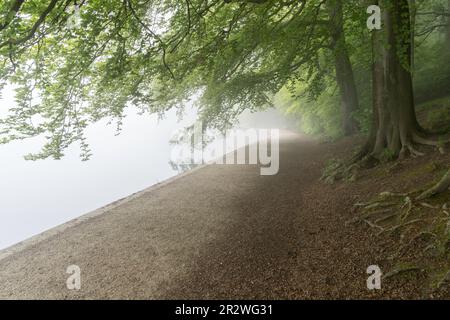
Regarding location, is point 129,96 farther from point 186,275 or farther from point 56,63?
point 186,275

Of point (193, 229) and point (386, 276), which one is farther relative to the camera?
point (193, 229)

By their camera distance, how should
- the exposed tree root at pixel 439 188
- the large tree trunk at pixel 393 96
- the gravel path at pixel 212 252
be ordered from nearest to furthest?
the gravel path at pixel 212 252
the exposed tree root at pixel 439 188
the large tree trunk at pixel 393 96

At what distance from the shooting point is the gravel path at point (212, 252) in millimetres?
4691

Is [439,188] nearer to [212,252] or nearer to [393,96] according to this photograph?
[393,96]

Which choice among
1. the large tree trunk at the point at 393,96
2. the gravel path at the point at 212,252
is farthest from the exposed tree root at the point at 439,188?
the large tree trunk at the point at 393,96

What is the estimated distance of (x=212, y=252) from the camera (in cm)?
604

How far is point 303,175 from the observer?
11.0 m

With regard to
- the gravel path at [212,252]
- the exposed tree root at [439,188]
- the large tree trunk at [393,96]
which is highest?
the large tree trunk at [393,96]

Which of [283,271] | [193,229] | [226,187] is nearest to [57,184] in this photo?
[226,187]

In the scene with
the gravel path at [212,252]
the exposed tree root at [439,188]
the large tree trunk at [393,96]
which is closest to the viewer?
the gravel path at [212,252]

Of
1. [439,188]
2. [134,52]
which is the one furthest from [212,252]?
[134,52]

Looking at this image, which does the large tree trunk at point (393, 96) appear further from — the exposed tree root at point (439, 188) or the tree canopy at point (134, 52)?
the exposed tree root at point (439, 188)

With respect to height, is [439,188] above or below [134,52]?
below

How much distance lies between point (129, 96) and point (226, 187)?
468 centimetres
